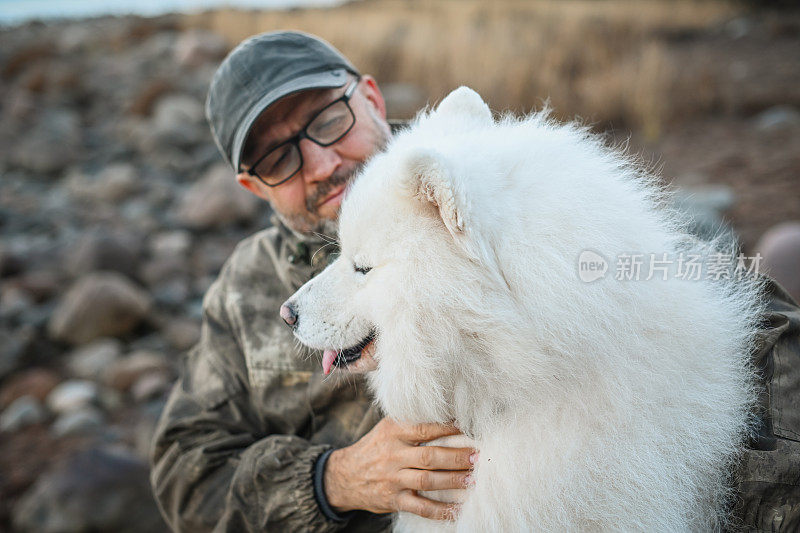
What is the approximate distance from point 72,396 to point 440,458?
438 centimetres

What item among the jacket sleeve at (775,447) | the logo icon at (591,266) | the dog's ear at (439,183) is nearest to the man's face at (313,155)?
the dog's ear at (439,183)

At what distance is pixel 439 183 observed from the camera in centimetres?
156

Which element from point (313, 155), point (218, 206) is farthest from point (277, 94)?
point (218, 206)

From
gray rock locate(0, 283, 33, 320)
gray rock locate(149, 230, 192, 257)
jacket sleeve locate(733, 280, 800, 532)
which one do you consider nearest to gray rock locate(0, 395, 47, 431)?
gray rock locate(0, 283, 33, 320)

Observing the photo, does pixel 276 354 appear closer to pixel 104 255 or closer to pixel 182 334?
pixel 182 334

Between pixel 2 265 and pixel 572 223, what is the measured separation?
317 inches

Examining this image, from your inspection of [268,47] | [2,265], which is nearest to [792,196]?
[268,47]

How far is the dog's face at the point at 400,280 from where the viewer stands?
64.1 inches

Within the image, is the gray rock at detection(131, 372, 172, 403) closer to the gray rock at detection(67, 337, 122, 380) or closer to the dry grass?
the gray rock at detection(67, 337, 122, 380)

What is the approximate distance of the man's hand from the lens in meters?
1.89

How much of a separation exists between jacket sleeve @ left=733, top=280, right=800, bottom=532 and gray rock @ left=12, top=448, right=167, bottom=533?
3.40 meters

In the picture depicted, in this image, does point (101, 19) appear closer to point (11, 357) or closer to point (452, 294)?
point (11, 357)

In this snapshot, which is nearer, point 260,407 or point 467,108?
point 467,108

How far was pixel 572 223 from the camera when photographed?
1.62 meters
